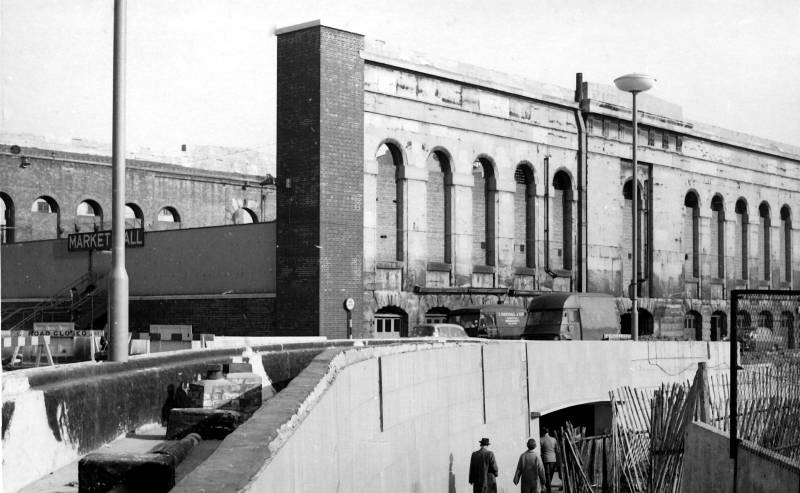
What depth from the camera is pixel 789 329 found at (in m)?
11.8

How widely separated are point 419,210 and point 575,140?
958cm

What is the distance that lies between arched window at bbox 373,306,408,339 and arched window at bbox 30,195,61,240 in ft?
73.7

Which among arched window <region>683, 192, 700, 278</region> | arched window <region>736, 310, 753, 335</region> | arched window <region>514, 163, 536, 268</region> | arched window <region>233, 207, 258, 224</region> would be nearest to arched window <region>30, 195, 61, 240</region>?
arched window <region>233, 207, 258, 224</region>

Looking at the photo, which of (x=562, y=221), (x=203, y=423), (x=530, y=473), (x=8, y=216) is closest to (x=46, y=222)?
(x=8, y=216)

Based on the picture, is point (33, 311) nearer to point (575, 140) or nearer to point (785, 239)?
point (575, 140)


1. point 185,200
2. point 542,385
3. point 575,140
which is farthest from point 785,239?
point 542,385

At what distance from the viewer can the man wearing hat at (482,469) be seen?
1620cm

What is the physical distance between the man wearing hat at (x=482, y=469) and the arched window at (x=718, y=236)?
3658 cm

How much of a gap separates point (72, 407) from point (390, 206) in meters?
25.2

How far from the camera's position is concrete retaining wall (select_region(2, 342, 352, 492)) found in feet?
28.1

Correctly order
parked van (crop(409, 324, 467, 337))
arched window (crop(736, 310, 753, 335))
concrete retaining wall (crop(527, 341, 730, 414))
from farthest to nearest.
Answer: parked van (crop(409, 324, 467, 337)) → concrete retaining wall (crop(527, 341, 730, 414)) → arched window (crop(736, 310, 753, 335))

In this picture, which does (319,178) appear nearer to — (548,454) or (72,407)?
(548,454)

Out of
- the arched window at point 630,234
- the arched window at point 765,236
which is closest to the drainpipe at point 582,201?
Result: the arched window at point 630,234

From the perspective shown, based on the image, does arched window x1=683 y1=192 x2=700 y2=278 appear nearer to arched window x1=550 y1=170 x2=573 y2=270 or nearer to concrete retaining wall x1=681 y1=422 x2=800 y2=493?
arched window x1=550 y1=170 x2=573 y2=270
